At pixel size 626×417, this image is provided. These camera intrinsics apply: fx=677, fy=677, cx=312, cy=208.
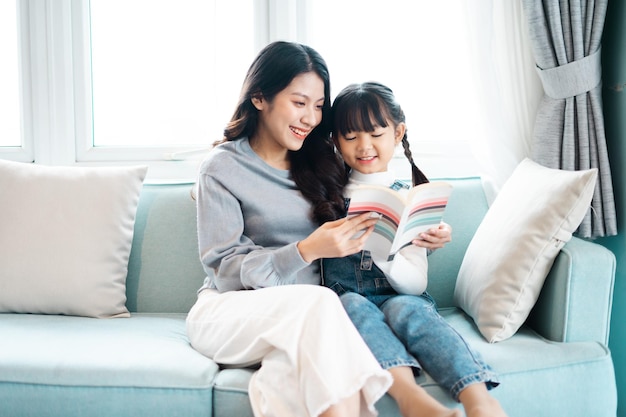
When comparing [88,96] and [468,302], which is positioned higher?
[88,96]

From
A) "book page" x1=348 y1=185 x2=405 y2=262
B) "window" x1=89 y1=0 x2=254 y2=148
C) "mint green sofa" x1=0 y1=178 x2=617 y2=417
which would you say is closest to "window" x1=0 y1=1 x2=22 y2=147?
"window" x1=89 y1=0 x2=254 y2=148

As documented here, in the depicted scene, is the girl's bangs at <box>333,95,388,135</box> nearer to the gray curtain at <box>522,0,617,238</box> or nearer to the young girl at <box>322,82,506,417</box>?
the young girl at <box>322,82,506,417</box>

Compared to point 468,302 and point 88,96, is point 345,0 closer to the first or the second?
point 88,96

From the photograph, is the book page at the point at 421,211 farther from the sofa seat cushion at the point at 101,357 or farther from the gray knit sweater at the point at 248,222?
the sofa seat cushion at the point at 101,357

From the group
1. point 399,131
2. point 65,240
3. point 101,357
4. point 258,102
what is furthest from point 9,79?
point 399,131

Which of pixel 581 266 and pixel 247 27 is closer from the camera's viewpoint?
pixel 581 266

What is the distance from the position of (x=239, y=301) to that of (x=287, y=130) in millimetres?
534

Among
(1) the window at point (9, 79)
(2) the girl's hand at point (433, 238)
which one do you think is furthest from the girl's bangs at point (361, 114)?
(1) the window at point (9, 79)

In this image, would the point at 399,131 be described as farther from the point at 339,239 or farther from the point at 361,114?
the point at 339,239

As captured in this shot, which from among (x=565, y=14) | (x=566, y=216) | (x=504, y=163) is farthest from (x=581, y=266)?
(x=565, y=14)

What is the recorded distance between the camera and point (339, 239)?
65.9 inches

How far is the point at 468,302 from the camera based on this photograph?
1.96m

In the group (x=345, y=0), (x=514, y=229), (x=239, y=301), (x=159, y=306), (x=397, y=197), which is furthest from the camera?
(x=345, y=0)

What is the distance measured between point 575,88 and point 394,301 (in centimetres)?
104
